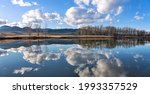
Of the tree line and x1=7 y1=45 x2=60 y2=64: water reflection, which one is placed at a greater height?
the tree line

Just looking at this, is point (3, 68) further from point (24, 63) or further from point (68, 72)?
point (68, 72)

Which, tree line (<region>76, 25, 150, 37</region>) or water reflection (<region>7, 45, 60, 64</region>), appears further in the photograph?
tree line (<region>76, 25, 150, 37</region>)

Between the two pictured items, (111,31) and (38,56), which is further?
(111,31)

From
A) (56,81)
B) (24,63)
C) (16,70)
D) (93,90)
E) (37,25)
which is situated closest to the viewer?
(93,90)

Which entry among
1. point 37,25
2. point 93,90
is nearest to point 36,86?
point 93,90

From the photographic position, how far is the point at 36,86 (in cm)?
502

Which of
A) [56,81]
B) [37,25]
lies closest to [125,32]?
[37,25]

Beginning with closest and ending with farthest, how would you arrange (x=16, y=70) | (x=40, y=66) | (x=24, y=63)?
(x=16, y=70)
(x=40, y=66)
(x=24, y=63)

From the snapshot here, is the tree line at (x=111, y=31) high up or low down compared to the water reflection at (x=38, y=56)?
up

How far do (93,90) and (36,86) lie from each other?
0.99 metres

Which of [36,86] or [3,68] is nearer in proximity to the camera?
[36,86]

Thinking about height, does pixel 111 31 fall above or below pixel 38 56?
above

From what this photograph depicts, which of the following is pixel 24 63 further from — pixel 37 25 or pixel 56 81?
pixel 37 25

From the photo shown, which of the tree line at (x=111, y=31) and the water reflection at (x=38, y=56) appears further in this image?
the tree line at (x=111, y=31)
